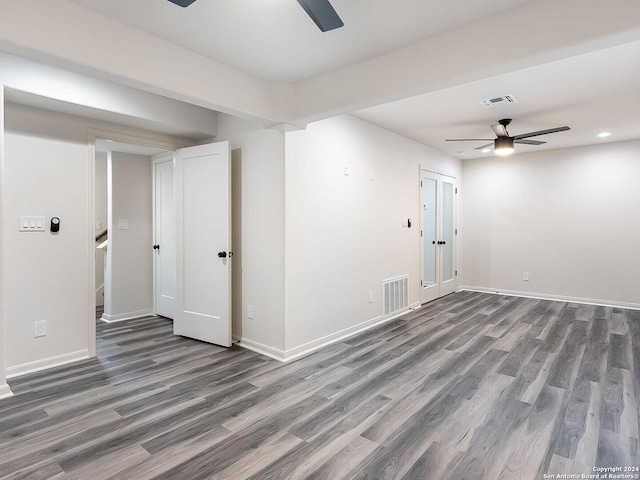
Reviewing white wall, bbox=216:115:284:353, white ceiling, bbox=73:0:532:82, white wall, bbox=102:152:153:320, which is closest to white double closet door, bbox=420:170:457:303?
white wall, bbox=216:115:284:353

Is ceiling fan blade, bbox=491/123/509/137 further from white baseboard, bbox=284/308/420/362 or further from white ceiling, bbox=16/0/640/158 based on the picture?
white baseboard, bbox=284/308/420/362

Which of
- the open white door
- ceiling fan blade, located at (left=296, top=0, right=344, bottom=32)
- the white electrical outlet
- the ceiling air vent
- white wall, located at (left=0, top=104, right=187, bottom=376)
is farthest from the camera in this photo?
the open white door

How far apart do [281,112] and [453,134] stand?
2.83 meters

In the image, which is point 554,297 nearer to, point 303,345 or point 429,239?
point 429,239

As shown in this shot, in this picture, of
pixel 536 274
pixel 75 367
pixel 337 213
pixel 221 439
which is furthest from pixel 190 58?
pixel 536 274

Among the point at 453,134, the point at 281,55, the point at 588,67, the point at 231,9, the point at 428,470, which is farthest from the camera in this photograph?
the point at 453,134

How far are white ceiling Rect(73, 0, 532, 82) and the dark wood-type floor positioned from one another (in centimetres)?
253

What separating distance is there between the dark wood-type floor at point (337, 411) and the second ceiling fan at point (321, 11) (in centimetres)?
222

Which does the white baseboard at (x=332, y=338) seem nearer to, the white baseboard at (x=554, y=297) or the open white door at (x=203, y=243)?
the open white door at (x=203, y=243)

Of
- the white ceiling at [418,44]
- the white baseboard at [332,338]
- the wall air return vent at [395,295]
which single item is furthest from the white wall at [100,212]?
the wall air return vent at [395,295]

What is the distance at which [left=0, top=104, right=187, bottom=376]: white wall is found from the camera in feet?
9.86

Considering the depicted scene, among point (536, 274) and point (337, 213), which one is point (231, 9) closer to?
point (337, 213)

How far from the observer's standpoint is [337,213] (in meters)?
3.92

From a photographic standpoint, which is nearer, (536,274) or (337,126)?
(337,126)
